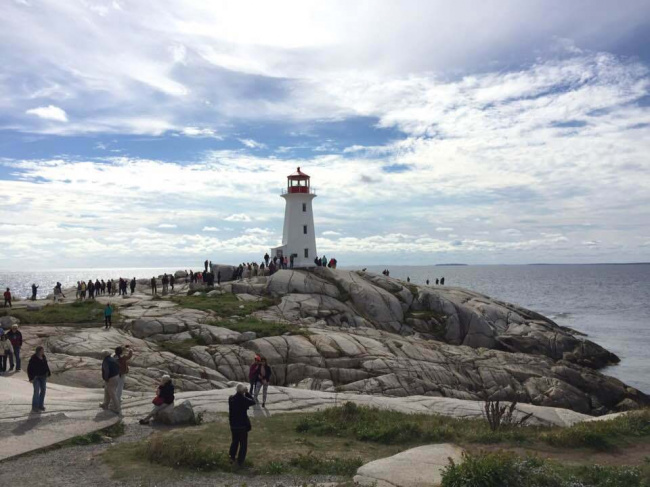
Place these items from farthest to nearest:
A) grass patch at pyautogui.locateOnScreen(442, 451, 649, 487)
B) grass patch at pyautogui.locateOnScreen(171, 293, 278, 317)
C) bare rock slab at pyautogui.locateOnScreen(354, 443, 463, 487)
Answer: grass patch at pyautogui.locateOnScreen(171, 293, 278, 317)
bare rock slab at pyautogui.locateOnScreen(354, 443, 463, 487)
grass patch at pyautogui.locateOnScreen(442, 451, 649, 487)

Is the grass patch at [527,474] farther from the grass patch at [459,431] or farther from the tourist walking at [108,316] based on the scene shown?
the tourist walking at [108,316]

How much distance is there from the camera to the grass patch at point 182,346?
106 feet

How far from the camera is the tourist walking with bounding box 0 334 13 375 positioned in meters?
25.0

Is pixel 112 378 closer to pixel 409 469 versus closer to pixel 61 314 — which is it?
pixel 409 469

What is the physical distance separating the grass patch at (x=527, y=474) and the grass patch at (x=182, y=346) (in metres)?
23.5

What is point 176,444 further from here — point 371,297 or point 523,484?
point 371,297

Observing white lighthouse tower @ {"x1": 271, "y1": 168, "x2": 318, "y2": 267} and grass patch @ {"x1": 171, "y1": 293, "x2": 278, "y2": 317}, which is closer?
grass patch @ {"x1": 171, "y1": 293, "x2": 278, "y2": 317}

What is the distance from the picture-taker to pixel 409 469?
1241 cm

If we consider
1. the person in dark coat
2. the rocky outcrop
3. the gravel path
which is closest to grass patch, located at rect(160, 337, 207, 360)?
the rocky outcrop

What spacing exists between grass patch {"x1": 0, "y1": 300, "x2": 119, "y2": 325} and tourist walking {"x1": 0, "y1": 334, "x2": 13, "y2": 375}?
1068 cm

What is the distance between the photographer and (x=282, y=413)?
65.6 feet

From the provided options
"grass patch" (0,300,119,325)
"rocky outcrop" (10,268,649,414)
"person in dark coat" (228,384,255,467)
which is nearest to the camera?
"person in dark coat" (228,384,255,467)

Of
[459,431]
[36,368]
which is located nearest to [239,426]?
[459,431]

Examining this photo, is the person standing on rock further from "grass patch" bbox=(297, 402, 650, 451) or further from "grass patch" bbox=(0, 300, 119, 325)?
"grass patch" bbox=(0, 300, 119, 325)
